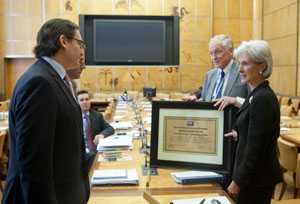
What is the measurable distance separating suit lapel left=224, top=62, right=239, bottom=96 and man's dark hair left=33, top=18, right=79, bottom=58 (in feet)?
5.11

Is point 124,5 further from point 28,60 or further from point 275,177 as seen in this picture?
point 275,177

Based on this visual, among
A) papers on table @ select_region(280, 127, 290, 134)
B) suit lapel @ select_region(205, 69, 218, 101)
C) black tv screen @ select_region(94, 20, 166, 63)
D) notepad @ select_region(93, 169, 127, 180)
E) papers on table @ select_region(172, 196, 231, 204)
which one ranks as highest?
black tv screen @ select_region(94, 20, 166, 63)

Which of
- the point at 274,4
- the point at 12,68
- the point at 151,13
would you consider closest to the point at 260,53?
the point at 274,4

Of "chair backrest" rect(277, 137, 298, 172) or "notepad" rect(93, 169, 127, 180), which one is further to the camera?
"chair backrest" rect(277, 137, 298, 172)

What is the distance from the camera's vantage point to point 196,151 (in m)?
2.12

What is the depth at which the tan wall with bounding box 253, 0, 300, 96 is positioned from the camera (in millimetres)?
9695

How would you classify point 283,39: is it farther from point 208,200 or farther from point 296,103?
point 208,200

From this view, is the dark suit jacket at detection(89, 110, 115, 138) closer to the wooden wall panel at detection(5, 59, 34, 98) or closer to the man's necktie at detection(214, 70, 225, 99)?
the man's necktie at detection(214, 70, 225, 99)

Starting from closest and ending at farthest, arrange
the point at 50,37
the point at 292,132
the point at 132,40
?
1. the point at 50,37
2. the point at 292,132
3. the point at 132,40

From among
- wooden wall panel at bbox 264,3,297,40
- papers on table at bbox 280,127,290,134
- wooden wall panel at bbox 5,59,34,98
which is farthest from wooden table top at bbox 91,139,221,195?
wooden wall panel at bbox 5,59,34,98

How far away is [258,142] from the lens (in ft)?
6.89

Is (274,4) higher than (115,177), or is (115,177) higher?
(274,4)

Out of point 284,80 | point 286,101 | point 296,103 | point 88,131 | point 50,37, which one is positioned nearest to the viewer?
point 50,37

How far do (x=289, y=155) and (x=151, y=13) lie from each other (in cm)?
911
